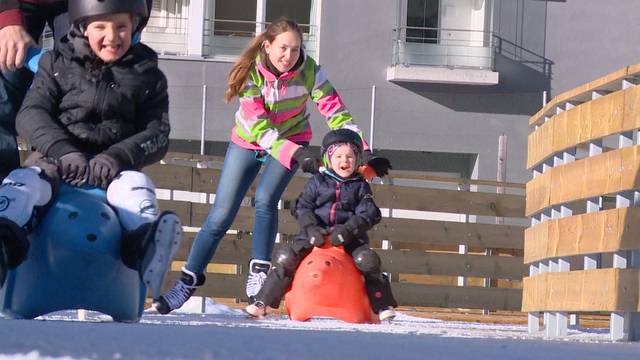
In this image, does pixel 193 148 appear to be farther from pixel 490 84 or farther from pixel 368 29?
pixel 490 84

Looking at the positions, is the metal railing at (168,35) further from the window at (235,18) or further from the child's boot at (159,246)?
the child's boot at (159,246)

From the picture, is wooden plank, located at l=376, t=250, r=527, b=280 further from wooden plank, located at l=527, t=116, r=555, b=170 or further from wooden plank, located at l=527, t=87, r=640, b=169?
wooden plank, located at l=527, t=87, r=640, b=169

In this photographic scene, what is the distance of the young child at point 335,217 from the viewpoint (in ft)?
27.4

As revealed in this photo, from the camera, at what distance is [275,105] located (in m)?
8.43

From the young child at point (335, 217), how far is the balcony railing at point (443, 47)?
56.1 ft

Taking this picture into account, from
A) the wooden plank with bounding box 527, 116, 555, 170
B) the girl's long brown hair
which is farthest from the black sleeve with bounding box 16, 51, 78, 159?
the wooden plank with bounding box 527, 116, 555, 170

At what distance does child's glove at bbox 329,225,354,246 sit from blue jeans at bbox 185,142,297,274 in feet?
1.27

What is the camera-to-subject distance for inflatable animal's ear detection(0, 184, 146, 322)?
5.53 metres

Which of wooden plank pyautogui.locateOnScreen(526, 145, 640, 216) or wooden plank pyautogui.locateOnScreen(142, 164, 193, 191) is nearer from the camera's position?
wooden plank pyautogui.locateOnScreen(526, 145, 640, 216)

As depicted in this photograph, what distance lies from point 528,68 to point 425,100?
199 cm

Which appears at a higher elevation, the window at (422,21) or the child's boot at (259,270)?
the window at (422,21)

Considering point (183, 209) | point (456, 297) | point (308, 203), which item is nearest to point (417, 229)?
point (456, 297)

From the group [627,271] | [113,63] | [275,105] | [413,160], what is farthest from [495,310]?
[413,160]

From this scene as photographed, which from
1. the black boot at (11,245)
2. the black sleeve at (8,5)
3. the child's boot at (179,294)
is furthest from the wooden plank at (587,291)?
the black sleeve at (8,5)
